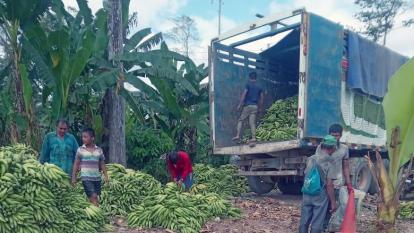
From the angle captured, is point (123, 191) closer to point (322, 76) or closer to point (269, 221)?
point (269, 221)

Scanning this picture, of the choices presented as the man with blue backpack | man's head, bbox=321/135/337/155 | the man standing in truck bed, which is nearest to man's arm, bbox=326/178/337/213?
the man with blue backpack

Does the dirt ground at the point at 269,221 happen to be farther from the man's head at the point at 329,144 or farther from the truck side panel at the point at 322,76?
the truck side panel at the point at 322,76

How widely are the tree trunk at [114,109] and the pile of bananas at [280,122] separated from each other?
9.88ft

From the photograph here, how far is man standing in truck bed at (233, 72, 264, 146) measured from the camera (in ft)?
30.4

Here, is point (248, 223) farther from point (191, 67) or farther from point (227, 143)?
point (191, 67)

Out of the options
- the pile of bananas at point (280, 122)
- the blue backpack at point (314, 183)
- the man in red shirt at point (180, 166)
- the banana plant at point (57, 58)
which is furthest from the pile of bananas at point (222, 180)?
the blue backpack at point (314, 183)

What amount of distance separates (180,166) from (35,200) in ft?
9.57

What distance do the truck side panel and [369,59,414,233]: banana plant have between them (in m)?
3.81

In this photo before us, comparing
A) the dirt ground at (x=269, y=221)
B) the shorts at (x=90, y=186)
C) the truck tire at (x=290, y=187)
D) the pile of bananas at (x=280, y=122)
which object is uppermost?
the pile of bananas at (x=280, y=122)

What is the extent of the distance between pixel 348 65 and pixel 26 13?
628 centimetres

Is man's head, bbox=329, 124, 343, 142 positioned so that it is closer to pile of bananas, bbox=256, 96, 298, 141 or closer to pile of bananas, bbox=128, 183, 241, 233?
pile of bananas, bbox=128, 183, 241, 233

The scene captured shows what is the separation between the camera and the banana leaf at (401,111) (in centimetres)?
384

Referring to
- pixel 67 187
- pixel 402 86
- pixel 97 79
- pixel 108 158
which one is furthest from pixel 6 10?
pixel 402 86

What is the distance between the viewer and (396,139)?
402 centimetres
